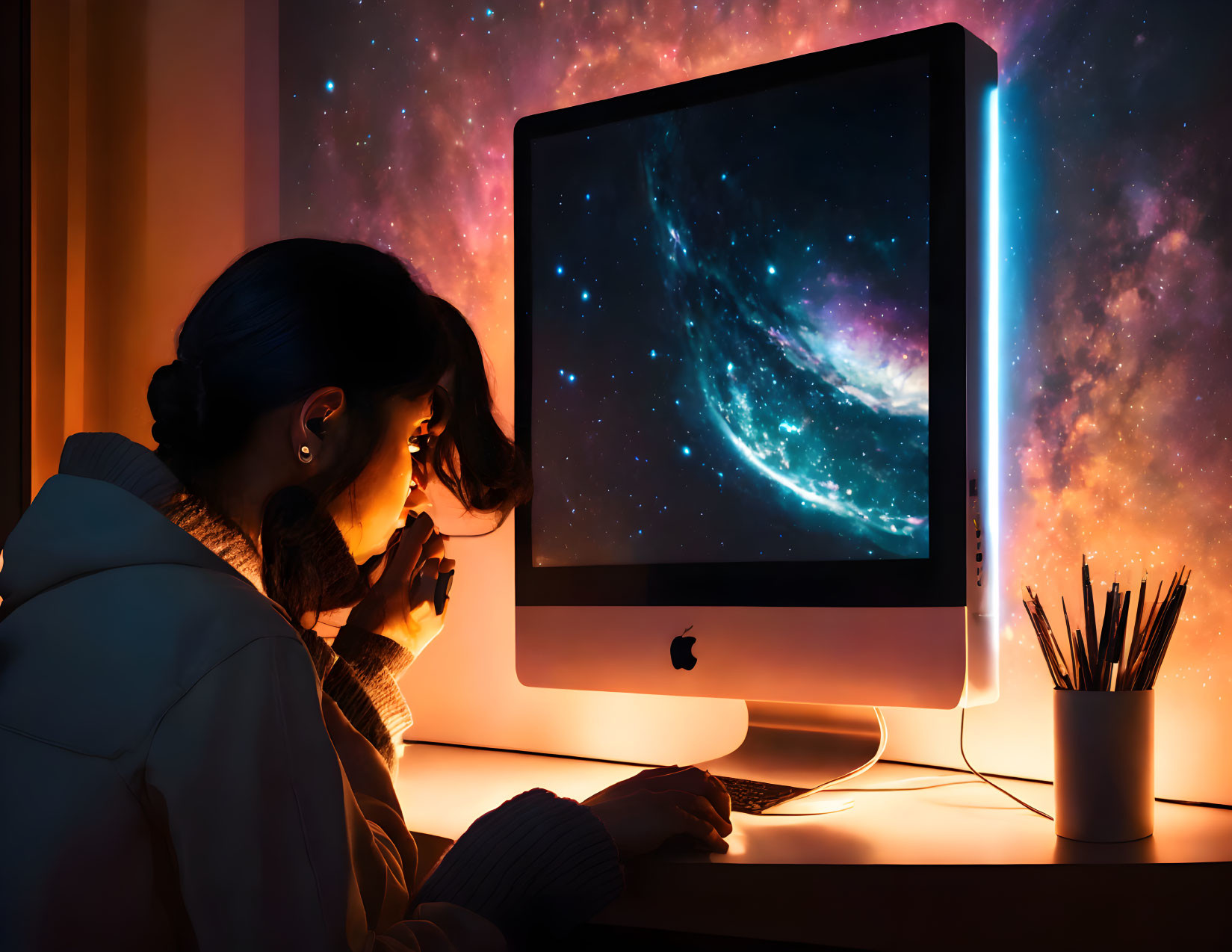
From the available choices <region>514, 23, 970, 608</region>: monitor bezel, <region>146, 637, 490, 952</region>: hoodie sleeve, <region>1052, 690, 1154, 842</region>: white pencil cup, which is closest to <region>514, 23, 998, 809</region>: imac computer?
<region>514, 23, 970, 608</region>: monitor bezel

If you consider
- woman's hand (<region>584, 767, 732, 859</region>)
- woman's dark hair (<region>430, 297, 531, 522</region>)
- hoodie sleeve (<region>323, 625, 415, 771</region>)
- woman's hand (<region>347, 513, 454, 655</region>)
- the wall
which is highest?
the wall

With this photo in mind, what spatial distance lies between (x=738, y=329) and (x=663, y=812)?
561mm

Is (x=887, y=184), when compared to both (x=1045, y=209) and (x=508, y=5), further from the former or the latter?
(x=508, y=5)

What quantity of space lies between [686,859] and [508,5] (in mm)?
1384

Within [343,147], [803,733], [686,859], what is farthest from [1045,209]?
[343,147]

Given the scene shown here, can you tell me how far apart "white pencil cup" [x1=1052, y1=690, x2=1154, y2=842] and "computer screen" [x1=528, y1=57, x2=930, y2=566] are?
233 millimetres

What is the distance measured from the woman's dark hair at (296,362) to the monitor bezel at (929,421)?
15.9 inches

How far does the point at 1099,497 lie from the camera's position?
114cm

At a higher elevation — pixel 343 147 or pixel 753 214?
pixel 343 147

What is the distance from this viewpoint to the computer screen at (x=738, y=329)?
1.04m

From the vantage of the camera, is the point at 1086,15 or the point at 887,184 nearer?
the point at 887,184

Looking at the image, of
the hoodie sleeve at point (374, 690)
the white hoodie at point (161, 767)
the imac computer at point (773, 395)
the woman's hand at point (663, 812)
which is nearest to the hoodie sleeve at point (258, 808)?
the white hoodie at point (161, 767)

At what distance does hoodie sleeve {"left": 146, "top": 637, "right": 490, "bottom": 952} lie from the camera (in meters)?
0.58

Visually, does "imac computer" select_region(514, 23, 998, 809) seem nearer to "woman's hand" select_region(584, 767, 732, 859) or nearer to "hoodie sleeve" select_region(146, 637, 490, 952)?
"woman's hand" select_region(584, 767, 732, 859)
